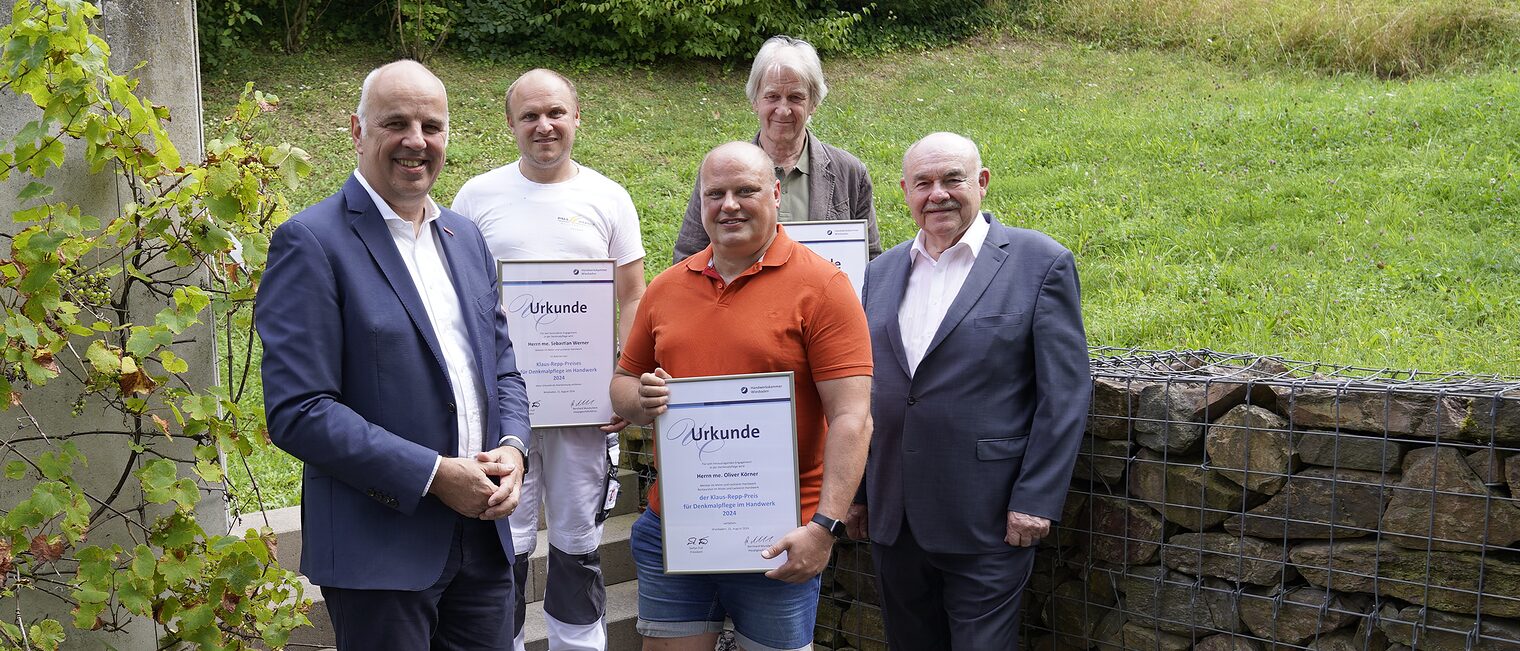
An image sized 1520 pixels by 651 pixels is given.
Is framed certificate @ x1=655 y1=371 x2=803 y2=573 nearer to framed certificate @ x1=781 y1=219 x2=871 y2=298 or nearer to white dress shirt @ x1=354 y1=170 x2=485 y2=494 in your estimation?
white dress shirt @ x1=354 y1=170 x2=485 y2=494

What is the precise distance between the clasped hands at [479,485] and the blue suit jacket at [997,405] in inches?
46.0

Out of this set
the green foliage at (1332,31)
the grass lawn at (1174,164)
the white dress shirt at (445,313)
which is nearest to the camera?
the white dress shirt at (445,313)

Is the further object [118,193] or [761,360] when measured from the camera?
[118,193]

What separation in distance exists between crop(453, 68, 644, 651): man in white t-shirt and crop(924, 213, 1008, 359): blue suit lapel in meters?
1.08

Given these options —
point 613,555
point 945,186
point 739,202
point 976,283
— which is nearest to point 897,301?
point 976,283

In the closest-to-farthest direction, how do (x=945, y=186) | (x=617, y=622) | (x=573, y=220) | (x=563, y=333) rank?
(x=945, y=186) < (x=563, y=333) < (x=573, y=220) < (x=617, y=622)

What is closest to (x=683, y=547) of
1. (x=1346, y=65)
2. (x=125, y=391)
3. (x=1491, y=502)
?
(x=125, y=391)

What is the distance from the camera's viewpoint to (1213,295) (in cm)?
632

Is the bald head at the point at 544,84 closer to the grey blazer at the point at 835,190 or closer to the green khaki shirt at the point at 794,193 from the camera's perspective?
the grey blazer at the point at 835,190

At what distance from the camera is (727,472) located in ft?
9.48

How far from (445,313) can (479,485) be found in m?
0.42

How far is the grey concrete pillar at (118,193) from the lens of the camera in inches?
128

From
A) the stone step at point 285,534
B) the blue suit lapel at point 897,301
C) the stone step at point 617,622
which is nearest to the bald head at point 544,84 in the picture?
the blue suit lapel at point 897,301
